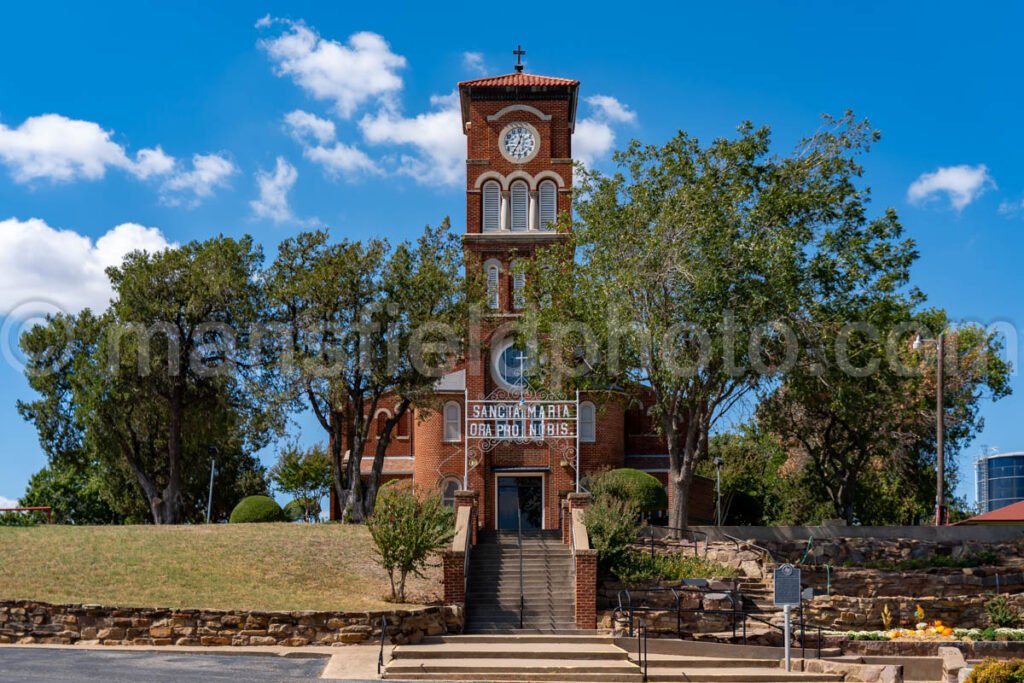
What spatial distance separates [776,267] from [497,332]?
13.2 metres

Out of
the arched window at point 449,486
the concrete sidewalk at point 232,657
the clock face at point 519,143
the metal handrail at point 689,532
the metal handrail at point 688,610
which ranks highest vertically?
the clock face at point 519,143

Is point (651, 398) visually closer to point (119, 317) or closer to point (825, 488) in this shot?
point (825, 488)

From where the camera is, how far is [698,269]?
30.7 metres

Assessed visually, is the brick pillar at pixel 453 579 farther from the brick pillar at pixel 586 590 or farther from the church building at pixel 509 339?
the church building at pixel 509 339

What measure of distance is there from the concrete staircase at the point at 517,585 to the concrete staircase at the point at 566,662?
142cm

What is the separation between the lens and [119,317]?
40781 millimetres

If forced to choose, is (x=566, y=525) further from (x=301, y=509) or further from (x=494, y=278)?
(x=301, y=509)

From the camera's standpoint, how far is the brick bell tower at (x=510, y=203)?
4106 centimetres

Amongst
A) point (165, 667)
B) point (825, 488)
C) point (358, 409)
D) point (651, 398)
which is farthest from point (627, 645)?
point (825, 488)

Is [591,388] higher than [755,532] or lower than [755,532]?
higher

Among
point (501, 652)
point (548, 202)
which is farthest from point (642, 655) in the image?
point (548, 202)

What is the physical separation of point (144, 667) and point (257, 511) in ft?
63.2

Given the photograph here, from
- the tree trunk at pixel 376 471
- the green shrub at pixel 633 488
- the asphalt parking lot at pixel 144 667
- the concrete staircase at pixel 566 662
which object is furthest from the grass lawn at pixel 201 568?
the green shrub at pixel 633 488

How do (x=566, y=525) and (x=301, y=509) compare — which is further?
(x=301, y=509)
